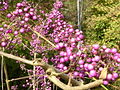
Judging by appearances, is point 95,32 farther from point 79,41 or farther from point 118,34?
point 79,41

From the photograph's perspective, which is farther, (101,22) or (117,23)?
(101,22)

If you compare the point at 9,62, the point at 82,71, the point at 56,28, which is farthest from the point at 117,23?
the point at 82,71

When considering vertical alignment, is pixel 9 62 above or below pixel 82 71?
below

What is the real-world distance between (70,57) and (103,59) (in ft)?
0.52

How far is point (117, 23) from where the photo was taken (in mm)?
11516

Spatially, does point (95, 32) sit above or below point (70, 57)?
below

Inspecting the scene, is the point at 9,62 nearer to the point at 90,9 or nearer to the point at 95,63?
the point at 95,63

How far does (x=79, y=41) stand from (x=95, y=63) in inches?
15.8

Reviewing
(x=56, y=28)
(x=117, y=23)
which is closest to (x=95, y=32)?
(x=117, y=23)

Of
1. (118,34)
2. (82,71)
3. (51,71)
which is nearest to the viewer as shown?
(51,71)

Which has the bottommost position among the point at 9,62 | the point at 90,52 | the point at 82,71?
the point at 9,62

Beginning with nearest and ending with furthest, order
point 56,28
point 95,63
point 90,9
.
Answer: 1. point 95,63
2. point 56,28
3. point 90,9

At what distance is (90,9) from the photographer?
46.5ft

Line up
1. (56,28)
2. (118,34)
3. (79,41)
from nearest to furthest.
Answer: (79,41) → (56,28) → (118,34)
